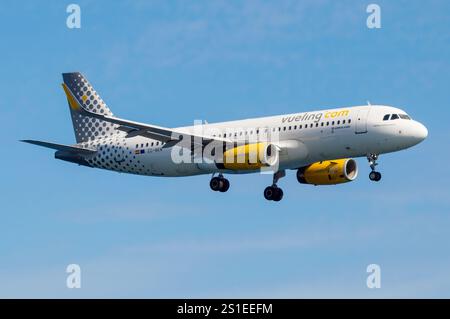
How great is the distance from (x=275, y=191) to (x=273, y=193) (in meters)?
0.23

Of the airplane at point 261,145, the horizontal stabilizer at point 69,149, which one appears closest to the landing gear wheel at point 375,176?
the airplane at point 261,145

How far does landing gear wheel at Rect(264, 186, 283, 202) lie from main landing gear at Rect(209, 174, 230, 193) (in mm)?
3006

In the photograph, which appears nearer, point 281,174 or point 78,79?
point 281,174

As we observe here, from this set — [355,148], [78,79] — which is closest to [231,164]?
[355,148]

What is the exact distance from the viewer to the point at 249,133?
266 feet

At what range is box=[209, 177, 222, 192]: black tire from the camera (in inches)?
3215

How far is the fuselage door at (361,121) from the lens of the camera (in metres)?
75.9

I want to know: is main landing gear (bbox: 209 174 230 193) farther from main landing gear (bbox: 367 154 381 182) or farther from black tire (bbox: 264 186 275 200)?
main landing gear (bbox: 367 154 381 182)

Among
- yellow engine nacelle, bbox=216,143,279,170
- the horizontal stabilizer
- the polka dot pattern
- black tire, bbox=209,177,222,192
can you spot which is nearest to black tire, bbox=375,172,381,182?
yellow engine nacelle, bbox=216,143,279,170

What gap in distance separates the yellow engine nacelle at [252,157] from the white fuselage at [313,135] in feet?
3.17
